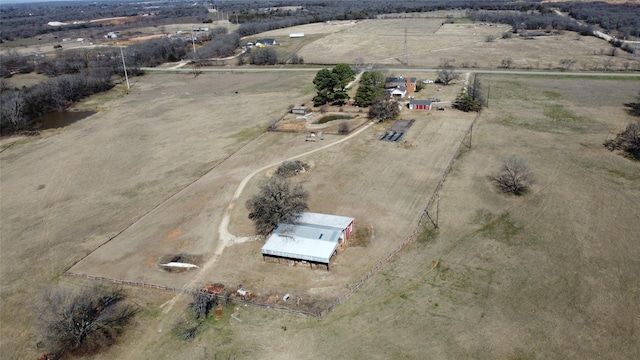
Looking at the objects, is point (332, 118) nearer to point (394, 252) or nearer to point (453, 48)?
point (394, 252)

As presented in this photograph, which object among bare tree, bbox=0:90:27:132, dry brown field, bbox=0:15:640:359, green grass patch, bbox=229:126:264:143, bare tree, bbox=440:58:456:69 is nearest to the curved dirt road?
dry brown field, bbox=0:15:640:359

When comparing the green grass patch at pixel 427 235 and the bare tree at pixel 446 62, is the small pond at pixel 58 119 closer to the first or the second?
the green grass patch at pixel 427 235

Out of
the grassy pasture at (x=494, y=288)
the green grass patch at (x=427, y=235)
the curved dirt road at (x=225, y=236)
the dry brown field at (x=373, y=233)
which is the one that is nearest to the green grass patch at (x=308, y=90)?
the dry brown field at (x=373, y=233)

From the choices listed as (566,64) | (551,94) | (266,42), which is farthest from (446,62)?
(266,42)

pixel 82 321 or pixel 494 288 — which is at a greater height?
pixel 82 321

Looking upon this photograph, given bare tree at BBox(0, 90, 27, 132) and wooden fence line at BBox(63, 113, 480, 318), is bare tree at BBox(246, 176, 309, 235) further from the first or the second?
bare tree at BBox(0, 90, 27, 132)

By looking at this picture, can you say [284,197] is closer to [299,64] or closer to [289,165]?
[289,165]
